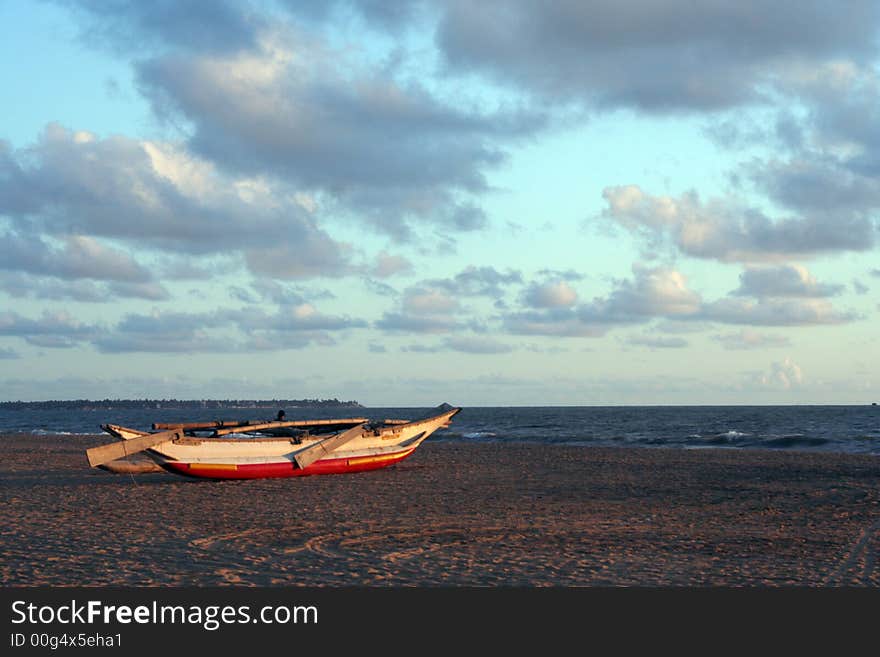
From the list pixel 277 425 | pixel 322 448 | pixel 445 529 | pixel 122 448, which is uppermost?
pixel 277 425

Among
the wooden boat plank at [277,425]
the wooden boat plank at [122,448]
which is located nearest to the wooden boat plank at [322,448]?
the wooden boat plank at [277,425]

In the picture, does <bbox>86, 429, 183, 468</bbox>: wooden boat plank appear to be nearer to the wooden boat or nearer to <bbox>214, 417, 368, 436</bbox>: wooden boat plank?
the wooden boat

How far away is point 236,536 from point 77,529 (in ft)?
9.87

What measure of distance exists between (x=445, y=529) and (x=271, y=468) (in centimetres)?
1017

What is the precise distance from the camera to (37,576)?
36.5ft

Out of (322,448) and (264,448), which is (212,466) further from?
(322,448)

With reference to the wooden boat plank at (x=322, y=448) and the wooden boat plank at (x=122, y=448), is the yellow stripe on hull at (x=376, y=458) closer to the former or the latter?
the wooden boat plank at (x=322, y=448)

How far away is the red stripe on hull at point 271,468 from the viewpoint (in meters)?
23.4

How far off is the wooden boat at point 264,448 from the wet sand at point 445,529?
501 millimetres

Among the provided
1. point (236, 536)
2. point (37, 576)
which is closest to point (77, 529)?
point (236, 536)

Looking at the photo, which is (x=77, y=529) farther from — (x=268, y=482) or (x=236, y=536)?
(x=268, y=482)

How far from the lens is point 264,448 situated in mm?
24219

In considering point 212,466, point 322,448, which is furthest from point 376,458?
point 212,466

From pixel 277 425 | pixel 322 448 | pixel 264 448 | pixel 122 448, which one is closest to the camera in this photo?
pixel 122 448
